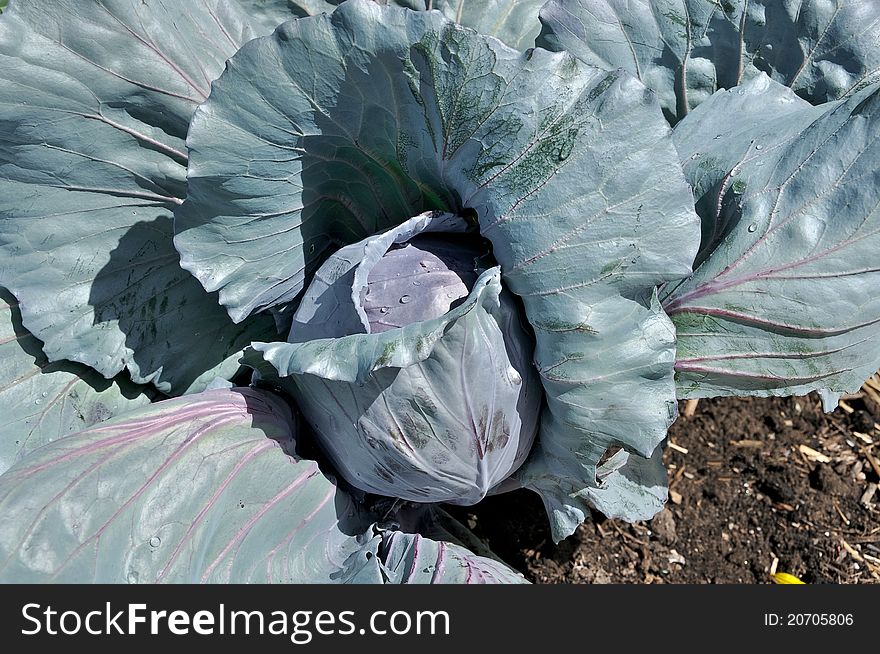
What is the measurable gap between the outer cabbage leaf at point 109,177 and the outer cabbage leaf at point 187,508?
1.08 feet

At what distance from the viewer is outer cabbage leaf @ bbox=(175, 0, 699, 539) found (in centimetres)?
163

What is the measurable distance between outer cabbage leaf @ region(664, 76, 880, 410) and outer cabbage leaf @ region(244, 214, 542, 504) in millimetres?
429

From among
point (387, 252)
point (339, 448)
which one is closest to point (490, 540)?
point (339, 448)

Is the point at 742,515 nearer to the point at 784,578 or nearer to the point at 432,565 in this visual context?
the point at 784,578

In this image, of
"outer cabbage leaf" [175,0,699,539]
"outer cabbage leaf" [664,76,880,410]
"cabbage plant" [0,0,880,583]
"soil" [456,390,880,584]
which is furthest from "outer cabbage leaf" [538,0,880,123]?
"soil" [456,390,880,584]

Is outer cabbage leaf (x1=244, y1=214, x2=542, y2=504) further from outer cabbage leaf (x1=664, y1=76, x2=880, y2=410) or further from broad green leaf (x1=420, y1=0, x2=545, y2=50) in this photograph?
broad green leaf (x1=420, y1=0, x2=545, y2=50)

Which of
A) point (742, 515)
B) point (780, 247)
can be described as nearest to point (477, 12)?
point (780, 247)

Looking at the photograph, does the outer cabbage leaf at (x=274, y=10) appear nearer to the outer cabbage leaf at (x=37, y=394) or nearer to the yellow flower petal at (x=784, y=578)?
the outer cabbage leaf at (x=37, y=394)

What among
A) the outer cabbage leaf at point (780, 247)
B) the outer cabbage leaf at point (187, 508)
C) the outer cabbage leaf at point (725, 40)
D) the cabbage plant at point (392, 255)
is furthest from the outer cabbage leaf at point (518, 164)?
the outer cabbage leaf at point (725, 40)

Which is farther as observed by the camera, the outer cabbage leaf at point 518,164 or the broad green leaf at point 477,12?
the broad green leaf at point 477,12

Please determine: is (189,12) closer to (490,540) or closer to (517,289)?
(517,289)

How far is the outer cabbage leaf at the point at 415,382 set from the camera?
1583 mm

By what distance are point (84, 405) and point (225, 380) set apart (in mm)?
357

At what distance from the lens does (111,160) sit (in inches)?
79.6
